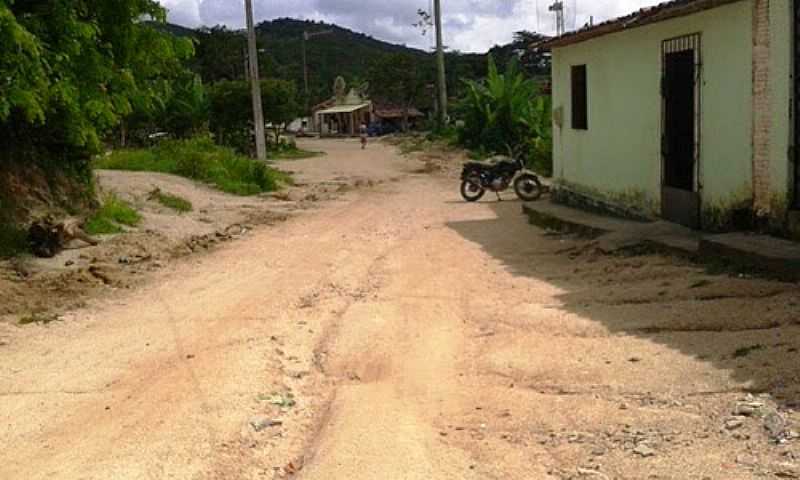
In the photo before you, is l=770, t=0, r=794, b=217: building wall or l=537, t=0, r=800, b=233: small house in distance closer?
l=770, t=0, r=794, b=217: building wall

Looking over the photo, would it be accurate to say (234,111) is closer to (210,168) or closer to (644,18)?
(210,168)

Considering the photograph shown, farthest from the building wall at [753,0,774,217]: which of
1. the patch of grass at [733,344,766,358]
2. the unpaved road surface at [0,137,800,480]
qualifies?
the patch of grass at [733,344,766,358]

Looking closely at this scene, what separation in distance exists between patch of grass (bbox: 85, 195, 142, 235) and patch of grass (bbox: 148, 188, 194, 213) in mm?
1743

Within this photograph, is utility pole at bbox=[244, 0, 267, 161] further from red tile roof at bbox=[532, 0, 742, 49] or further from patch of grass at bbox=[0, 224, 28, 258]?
patch of grass at bbox=[0, 224, 28, 258]

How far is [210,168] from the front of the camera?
24.1 m

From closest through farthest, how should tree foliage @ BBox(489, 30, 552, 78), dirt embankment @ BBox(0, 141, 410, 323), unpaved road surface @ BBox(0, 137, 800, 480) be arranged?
1. unpaved road surface @ BBox(0, 137, 800, 480)
2. dirt embankment @ BBox(0, 141, 410, 323)
3. tree foliage @ BBox(489, 30, 552, 78)

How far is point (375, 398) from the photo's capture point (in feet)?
20.1

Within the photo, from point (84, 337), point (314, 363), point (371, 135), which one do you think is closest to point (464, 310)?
point (314, 363)

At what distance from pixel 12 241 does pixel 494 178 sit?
38.9 feet

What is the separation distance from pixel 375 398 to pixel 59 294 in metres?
5.32

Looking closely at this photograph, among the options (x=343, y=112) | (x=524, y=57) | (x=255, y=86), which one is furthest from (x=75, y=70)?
(x=343, y=112)

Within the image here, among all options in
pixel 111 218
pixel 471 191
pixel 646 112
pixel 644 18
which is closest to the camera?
pixel 644 18

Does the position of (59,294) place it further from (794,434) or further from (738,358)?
(794,434)

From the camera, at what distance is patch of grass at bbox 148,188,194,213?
17.4 m
